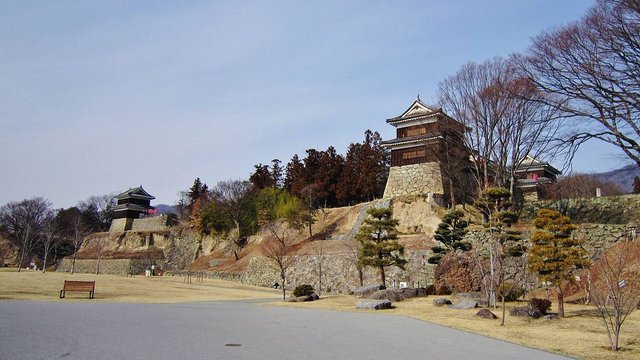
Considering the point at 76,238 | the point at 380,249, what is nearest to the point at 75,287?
the point at 380,249

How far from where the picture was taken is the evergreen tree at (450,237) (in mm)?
26625

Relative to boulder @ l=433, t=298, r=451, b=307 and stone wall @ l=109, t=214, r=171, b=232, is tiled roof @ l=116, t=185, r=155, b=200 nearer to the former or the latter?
stone wall @ l=109, t=214, r=171, b=232

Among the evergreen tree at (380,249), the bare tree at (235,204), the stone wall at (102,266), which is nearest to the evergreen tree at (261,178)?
the bare tree at (235,204)

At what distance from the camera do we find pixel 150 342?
885 centimetres

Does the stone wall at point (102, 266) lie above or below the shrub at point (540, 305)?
above

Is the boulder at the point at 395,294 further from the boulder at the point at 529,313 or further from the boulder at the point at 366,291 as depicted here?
the boulder at the point at 529,313

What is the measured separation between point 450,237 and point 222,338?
20.4 meters

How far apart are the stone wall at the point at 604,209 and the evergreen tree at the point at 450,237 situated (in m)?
7.91

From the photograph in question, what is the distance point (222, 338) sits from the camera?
381 inches

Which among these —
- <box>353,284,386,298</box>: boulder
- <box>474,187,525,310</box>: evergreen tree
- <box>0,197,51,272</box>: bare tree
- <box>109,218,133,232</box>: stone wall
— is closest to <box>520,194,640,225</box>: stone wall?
<box>474,187,525,310</box>: evergreen tree

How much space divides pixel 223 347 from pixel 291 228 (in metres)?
37.6

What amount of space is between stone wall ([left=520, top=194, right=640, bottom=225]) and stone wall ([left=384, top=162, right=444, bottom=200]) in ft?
27.4

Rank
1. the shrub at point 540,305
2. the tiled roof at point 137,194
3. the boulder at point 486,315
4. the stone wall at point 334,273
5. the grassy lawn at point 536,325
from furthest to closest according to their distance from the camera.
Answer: the tiled roof at point 137,194 → the stone wall at point 334,273 → the shrub at point 540,305 → the boulder at point 486,315 → the grassy lawn at point 536,325

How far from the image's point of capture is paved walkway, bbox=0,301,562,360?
7898mm
